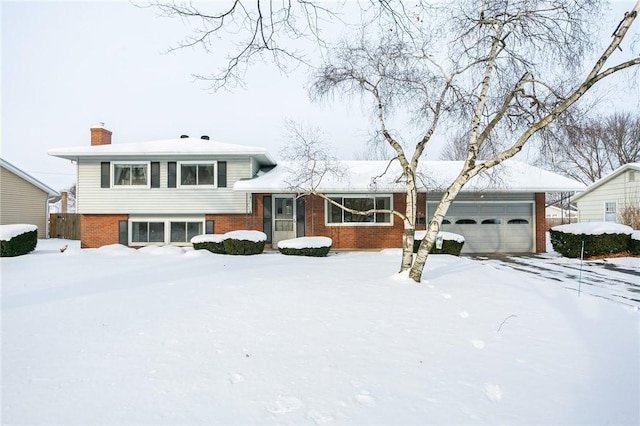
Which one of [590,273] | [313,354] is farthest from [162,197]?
[590,273]

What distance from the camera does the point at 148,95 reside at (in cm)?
873

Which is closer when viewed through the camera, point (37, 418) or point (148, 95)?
point (37, 418)

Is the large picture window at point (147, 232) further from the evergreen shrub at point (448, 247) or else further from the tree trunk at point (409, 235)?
the tree trunk at point (409, 235)

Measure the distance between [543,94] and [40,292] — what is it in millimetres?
11007


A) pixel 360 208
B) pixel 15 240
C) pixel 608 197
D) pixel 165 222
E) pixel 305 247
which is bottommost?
pixel 305 247

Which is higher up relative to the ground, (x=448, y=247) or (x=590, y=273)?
(x=448, y=247)

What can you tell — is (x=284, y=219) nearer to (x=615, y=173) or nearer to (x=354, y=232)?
(x=354, y=232)

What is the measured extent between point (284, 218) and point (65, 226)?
16.7 m

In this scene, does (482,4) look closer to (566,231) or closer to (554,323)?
(554,323)

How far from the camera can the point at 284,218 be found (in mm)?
15938

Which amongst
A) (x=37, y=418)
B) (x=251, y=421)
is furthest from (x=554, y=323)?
(x=37, y=418)

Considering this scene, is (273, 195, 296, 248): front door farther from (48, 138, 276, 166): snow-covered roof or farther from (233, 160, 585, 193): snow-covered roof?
(48, 138, 276, 166): snow-covered roof

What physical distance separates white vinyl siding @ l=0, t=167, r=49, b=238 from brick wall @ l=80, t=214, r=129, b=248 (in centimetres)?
784

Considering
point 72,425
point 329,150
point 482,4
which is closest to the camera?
point 72,425
